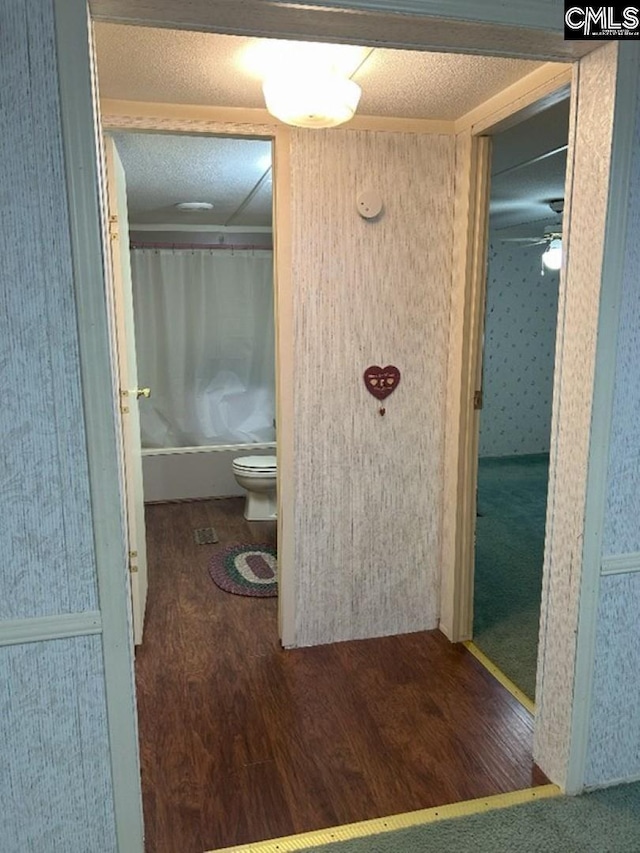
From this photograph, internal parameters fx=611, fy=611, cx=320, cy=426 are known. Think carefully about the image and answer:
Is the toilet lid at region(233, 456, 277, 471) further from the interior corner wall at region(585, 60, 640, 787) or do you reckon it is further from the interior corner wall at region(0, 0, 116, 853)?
the interior corner wall at region(0, 0, 116, 853)

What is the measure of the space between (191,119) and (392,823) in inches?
94.1

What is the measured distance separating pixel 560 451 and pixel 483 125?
1.30m

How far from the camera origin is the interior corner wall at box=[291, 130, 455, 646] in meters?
2.42

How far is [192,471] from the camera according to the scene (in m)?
4.85

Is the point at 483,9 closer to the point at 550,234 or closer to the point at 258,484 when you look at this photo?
the point at 258,484

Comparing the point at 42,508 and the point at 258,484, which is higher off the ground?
the point at 42,508

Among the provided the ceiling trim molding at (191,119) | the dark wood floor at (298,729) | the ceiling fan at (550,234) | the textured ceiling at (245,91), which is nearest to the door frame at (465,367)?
the textured ceiling at (245,91)

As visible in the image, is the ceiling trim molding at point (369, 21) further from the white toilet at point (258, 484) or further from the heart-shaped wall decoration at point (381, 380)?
the white toilet at point (258, 484)

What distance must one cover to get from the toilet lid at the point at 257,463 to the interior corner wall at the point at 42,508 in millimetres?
2811

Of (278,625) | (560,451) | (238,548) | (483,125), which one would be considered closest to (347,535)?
(278,625)

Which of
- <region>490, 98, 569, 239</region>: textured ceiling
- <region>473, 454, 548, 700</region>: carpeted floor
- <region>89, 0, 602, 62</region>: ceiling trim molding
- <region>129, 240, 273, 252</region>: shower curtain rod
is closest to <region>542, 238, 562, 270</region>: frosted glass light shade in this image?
<region>490, 98, 569, 239</region>: textured ceiling

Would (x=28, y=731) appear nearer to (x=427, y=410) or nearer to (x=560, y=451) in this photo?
(x=560, y=451)

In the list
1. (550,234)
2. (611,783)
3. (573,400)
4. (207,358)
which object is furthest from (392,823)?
(550,234)

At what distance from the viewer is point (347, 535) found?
2645 millimetres
